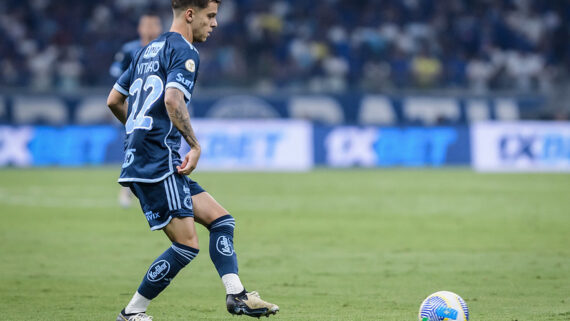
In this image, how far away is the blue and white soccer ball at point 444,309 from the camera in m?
5.88

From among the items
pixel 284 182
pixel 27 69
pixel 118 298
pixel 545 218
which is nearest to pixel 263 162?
pixel 284 182

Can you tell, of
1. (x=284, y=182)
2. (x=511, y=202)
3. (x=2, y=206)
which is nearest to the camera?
(x=2, y=206)

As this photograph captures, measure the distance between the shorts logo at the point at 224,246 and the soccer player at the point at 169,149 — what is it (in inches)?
0.4

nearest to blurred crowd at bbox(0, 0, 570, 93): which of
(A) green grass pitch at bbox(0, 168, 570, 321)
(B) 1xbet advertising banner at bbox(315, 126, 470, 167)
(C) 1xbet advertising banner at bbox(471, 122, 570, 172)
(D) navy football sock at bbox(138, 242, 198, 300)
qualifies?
(B) 1xbet advertising banner at bbox(315, 126, 470, 167)

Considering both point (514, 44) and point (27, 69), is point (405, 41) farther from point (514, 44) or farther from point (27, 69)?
point (27, 69)

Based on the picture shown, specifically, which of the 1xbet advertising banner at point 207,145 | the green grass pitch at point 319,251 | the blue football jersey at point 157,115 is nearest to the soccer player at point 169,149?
the blue football jersey at point 157,115

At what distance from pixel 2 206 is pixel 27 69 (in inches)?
571

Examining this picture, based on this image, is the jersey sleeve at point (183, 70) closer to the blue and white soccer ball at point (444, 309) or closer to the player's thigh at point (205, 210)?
the player's thigh at point (205, 210)

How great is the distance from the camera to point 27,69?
1144 inches

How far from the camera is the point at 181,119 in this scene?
18.6ft

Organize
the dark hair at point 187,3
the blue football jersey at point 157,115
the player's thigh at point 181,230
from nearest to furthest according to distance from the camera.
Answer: the blue football jersey at point 157,115 < the player's thigh at point 181,230 < the dark hair at point 187,3

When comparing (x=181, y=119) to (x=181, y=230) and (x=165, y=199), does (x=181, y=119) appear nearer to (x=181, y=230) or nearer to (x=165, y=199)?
(x=165, y=199)

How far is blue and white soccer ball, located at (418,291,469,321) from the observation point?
588 cm

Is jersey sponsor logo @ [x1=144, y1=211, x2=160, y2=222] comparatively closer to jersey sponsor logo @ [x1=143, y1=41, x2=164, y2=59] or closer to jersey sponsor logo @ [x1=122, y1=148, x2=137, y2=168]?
jersey sponsor logo @ [x1=122, y1=148, x2=137, y2=168]
